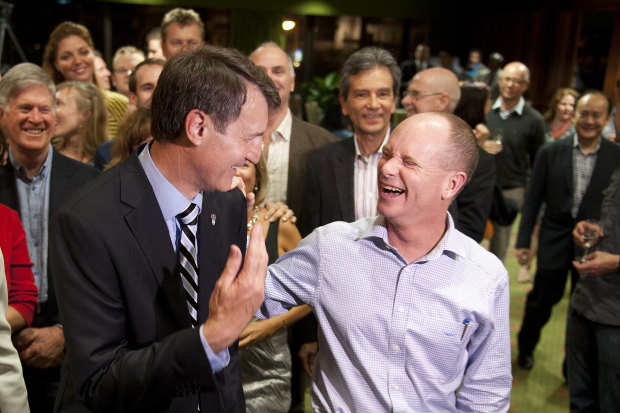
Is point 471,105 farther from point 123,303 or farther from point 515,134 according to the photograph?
point 123,303

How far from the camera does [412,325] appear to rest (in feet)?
4.87

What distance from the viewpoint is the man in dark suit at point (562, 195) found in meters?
3.45

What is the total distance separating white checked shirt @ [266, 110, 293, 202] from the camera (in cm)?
289

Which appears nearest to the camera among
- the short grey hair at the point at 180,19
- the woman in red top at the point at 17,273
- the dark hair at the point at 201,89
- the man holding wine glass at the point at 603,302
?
the dark hair at the point at 201,89

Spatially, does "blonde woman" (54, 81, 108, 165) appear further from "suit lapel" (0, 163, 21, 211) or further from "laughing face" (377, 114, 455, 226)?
"laughing face" (377, 114, 455, 226)

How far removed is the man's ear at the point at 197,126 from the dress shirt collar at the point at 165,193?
13 cm

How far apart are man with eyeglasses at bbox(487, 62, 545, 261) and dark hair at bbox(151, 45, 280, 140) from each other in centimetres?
388

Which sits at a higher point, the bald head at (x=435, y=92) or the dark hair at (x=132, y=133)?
the bald head at (x=435, y=92)

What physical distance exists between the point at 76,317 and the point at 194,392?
0.33 m

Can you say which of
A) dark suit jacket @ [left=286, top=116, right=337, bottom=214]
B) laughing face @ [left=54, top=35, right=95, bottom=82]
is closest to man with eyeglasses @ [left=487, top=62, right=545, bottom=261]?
dark suit jacket @ [left=286, top=116, right=337, bottom=214]

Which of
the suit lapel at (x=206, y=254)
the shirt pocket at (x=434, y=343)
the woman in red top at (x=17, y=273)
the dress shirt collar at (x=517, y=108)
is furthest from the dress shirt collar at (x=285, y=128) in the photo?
the dress shirt collar at (x=517, y=108)

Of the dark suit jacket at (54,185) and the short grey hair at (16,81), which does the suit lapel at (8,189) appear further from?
the short grey hair at (16,81)

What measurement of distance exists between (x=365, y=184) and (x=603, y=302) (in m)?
1.18

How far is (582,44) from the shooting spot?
9914 millimetres
